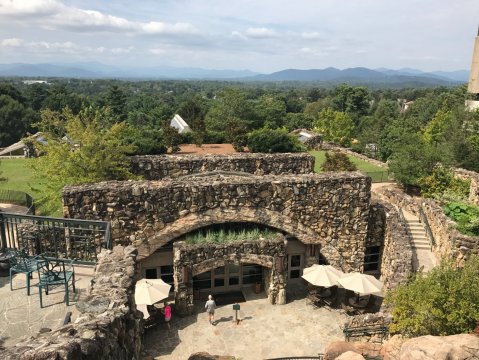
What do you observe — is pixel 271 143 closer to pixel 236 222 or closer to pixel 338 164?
pixel 338 164

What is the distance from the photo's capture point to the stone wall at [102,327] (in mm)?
4410

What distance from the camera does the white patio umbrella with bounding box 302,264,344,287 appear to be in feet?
57.3

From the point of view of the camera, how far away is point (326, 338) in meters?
15.8

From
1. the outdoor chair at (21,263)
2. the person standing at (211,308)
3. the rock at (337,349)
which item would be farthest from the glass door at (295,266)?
the outdoor chair at (21,263)

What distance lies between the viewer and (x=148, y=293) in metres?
15.7

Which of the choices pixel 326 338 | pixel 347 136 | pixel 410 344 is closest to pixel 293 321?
pixel 326 338

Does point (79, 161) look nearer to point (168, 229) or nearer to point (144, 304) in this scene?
point (168, 229)

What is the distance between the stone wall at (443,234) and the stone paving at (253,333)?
221 inches

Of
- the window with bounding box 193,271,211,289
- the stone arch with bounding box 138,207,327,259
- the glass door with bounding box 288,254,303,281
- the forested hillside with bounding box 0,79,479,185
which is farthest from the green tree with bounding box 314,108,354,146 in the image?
the window with bounding box 193,271,211,289

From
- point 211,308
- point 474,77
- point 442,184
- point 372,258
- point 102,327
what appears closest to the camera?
point 102,327

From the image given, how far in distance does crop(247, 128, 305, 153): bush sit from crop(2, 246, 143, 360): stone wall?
29675 millimetres

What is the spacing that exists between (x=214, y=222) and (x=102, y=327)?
12.3 m

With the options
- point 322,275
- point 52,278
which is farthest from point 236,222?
point 52,278

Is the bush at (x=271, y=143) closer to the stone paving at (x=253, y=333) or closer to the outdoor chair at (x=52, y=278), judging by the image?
the stone paving at (x=253, y=333)
